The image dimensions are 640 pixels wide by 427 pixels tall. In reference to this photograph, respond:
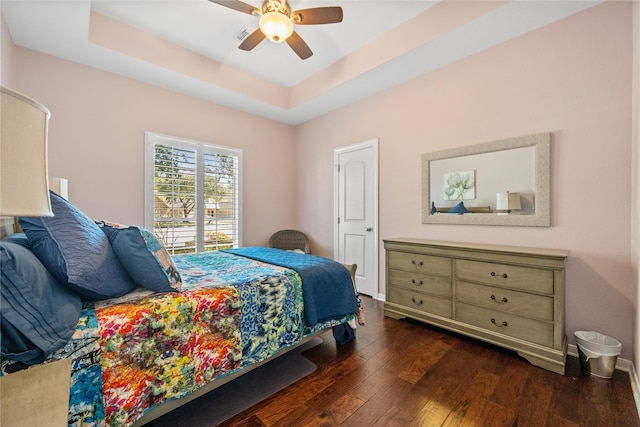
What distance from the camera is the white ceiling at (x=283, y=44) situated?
7.31 ft

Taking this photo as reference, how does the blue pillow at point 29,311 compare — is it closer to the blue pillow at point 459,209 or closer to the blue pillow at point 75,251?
the blue pillow at point 75,251

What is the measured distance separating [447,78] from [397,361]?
2.90m

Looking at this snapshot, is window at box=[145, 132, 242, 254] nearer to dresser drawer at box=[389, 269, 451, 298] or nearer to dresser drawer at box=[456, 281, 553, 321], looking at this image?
dresser drawer at box=[389, 269, 451, 298]

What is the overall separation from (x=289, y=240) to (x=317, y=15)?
3.19 m

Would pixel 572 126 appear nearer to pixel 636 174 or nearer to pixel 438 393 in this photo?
pixel 636 174

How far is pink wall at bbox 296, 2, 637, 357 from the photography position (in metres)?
2.03

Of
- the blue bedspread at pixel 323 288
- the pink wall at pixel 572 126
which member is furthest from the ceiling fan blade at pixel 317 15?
the blue bedspread at pixel 323 288

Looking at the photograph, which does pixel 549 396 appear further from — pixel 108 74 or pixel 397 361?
pixel 108 74

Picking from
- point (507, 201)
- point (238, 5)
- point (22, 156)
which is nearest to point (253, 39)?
point (238, 5)

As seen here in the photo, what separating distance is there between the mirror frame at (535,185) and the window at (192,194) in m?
2.86

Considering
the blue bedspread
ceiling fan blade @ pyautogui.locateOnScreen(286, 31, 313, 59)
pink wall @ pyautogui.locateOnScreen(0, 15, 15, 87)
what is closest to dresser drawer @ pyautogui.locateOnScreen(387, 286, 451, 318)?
the blue bedspread

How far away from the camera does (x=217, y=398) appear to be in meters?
1.71

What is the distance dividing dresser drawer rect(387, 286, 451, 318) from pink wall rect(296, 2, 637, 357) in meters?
0.70

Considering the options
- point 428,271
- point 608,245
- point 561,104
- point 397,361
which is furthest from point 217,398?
point 561,104
